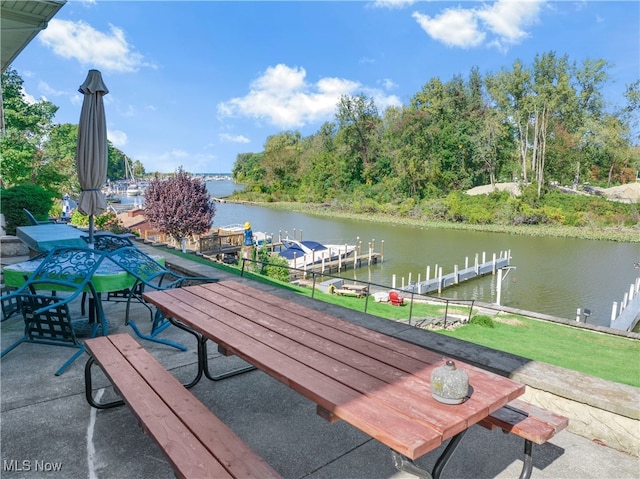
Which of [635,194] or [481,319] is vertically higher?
[635,194]

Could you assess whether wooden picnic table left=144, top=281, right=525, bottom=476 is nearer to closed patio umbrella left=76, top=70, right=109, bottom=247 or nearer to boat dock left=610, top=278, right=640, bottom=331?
closed patio umbrella left=76, top=70, right=109, bottom=247

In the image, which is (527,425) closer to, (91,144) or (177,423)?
(177,423)

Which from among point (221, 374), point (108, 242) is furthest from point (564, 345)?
point (108, 242)

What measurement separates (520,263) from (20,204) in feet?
76.0

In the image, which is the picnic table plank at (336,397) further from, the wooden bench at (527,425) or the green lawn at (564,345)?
the green lawn at (564,345)

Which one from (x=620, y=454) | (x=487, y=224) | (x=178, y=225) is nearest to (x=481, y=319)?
(x=620, y=454)

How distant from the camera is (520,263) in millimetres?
23734

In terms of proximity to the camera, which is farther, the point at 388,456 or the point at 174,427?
the point at 388,456

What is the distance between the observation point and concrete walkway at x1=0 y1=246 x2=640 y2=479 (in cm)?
210

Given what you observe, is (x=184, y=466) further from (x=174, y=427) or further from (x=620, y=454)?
(x=620, y=454)

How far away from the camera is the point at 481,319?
11641 millimetres

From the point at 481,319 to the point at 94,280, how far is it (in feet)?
34.6

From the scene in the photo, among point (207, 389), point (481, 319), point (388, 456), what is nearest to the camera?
point (388, 456)

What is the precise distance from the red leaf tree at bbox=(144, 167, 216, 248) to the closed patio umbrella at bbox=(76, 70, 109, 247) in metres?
18.3
